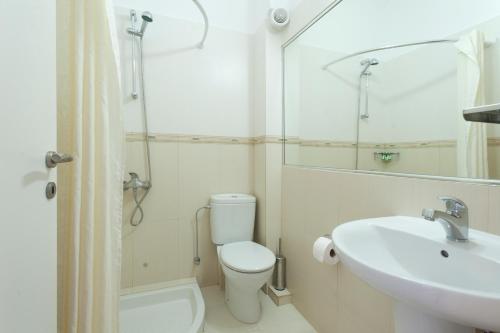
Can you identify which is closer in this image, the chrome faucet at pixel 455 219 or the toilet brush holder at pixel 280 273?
the chrome faucet at pixel 455 219

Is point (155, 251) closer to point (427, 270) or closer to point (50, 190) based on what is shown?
point (50, 190)

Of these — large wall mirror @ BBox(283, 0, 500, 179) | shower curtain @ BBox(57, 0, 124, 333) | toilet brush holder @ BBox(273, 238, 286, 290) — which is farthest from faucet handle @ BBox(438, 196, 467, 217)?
toilet brush holder @ BBox(273, 238, 286, 290)

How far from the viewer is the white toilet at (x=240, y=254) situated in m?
1.37

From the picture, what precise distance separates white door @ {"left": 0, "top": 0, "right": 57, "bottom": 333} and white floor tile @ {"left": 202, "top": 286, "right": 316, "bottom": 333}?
102cm

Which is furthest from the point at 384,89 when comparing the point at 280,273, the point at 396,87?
the point at 280,273

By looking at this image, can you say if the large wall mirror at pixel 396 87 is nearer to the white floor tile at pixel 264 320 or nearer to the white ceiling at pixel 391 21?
the white ceiling at pixel 391 21

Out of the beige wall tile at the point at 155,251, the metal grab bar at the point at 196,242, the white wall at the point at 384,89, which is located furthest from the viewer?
the metal grab bar at the point at 196,242

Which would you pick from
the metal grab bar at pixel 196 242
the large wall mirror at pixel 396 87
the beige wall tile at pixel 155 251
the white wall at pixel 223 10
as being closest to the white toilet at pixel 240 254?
the metal grab bar at pixel 196 242

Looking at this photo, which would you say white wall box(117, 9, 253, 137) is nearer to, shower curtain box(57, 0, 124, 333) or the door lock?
shower curtain box(57, 0, 124, 333)

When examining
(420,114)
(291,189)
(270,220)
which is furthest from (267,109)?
(420,114)

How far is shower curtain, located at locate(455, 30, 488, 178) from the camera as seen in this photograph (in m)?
0.84

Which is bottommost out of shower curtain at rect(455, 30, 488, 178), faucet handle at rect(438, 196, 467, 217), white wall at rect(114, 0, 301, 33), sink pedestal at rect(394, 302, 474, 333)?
sink pedestal at rect(394, 302, 474, 333)

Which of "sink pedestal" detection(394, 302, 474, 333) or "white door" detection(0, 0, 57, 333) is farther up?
"white door" detection(0, 0, 57, 333)

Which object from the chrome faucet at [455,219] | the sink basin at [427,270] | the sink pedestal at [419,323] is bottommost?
the sink pedestal at [419,323]
